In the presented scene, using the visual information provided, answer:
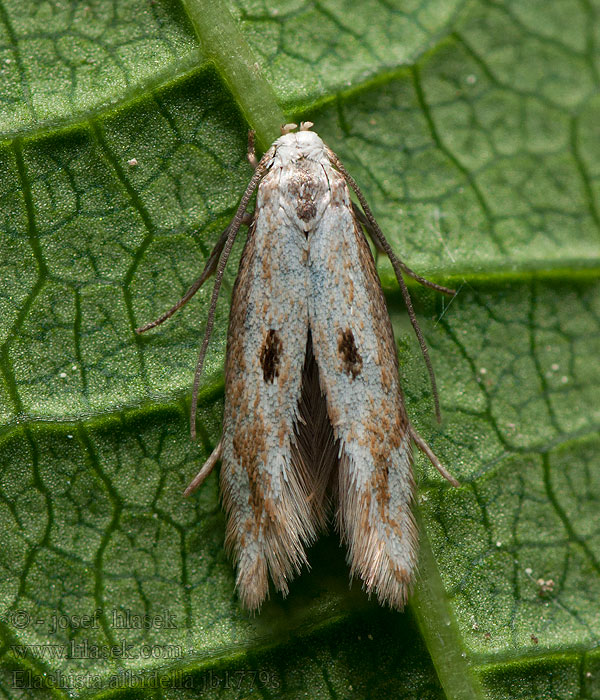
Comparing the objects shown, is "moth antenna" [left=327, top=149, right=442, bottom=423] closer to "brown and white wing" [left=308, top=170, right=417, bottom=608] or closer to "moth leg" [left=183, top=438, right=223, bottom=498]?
"brown and white wing" [left=308, top=170, right=417, bottom=608]

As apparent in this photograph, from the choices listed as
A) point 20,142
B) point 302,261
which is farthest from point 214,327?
point 20,142

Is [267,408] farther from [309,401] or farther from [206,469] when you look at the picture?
[206,469]

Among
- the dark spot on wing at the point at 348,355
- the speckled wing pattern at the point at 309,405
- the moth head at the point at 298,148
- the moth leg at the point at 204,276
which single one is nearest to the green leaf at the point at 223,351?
the moth leg at the point at 204,276

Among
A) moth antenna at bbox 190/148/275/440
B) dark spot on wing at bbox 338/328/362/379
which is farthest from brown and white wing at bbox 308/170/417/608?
moth antenna at bbox 190/148/275/440

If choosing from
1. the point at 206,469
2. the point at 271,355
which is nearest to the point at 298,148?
→ the point at 271,355

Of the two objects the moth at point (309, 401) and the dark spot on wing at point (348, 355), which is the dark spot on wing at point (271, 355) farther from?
the dark spot on wing at point (348, 355)
